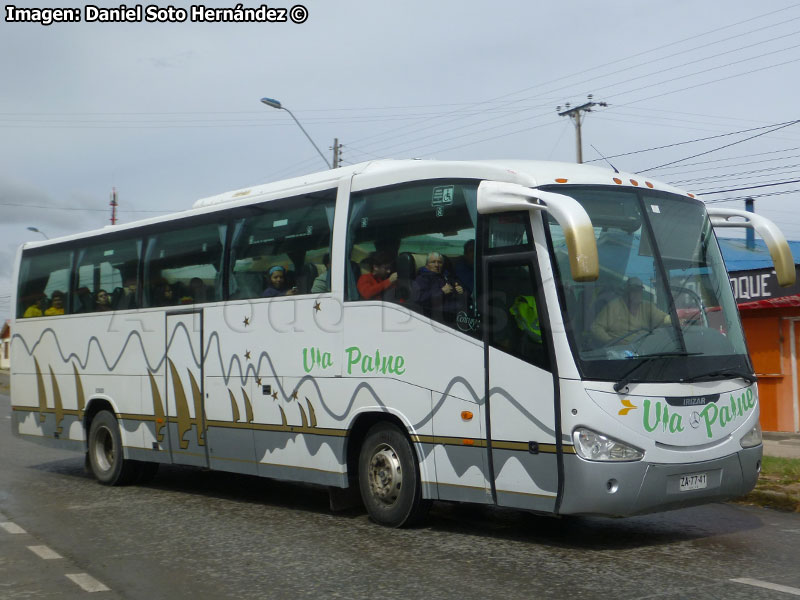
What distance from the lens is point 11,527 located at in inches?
375

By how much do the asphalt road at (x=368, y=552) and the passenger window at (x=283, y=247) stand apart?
2387mm

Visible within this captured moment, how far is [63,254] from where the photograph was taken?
14.6m

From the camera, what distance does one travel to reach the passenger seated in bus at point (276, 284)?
10492 millimetres

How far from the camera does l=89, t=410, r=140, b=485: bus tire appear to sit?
1315 cm

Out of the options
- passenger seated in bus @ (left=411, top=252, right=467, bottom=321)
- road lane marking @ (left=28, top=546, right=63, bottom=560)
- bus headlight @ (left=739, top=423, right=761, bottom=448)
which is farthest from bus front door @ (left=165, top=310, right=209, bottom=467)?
bus headlight @ (left=739, top=423, right=761, bottom=448)

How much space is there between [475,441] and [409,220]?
2150mm

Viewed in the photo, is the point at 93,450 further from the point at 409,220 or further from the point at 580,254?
the point at 580,254

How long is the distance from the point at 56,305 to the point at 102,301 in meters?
1.38

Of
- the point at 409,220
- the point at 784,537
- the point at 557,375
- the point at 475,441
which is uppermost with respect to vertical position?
the point at 409,220

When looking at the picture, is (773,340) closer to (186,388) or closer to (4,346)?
(186,388)

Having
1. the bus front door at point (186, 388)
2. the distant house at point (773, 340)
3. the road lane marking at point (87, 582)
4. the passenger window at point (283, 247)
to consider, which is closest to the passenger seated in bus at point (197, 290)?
the bus front door at point (186, 388)

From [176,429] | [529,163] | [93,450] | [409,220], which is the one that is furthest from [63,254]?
[529,163]

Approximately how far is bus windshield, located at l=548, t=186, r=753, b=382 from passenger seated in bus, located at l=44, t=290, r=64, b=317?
895cm

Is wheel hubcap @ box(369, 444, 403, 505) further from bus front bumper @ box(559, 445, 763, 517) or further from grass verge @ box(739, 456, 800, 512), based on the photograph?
grass verge @ box(739, 456, 800, 512)
